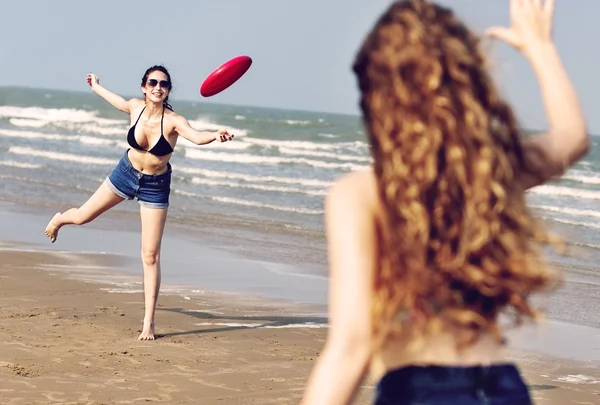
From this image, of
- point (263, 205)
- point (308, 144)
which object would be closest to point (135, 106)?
point (263, 205)

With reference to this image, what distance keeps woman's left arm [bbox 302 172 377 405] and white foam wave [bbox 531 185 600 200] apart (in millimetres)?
20755

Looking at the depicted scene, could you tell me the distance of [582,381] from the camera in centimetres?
693

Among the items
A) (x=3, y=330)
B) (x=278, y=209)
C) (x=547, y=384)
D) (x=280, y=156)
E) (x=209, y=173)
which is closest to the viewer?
(x=547, y=384)

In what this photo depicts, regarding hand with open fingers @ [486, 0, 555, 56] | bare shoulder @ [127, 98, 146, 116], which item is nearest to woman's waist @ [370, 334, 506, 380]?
hand with open fingers @ [486, 0, 555, 56]

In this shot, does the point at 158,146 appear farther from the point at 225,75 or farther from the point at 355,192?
the point at 355,192

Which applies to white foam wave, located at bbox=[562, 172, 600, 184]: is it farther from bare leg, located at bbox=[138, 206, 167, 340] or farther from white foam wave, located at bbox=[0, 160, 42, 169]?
bare leg, located at bbox=[138, 206, 167, 340]

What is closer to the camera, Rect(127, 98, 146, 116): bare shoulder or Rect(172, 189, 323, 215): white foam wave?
Rect(127, 98, 146, 116): bare shoulder

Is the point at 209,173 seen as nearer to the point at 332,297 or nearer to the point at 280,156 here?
the point at 280,156

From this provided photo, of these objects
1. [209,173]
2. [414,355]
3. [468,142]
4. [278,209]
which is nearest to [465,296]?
[414,355]

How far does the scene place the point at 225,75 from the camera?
9.12m

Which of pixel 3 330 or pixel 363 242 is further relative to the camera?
pixel 3 330

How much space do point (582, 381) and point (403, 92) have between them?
214 inches

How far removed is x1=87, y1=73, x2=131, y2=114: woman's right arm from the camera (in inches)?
307

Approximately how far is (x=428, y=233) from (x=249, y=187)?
19.2m
